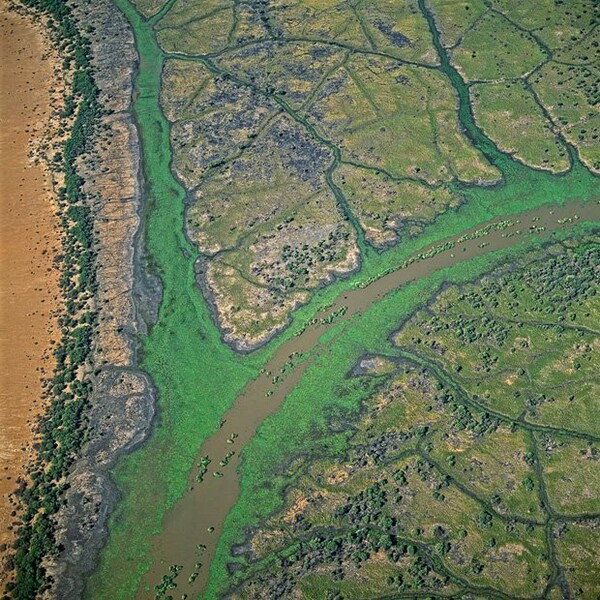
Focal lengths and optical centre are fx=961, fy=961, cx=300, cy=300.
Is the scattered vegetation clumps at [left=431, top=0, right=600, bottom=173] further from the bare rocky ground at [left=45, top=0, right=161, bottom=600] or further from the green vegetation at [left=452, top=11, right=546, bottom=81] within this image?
the bare rocky ground at [left=45, top=0, right=161, bottom=600]

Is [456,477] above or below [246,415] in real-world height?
below

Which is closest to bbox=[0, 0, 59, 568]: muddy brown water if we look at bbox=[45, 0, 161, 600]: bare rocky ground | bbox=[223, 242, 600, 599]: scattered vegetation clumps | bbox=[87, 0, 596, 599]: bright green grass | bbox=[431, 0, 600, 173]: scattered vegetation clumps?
bbox=[45, 0, 161, 600]: bare rocky ground

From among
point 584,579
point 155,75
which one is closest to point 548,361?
point 584,579

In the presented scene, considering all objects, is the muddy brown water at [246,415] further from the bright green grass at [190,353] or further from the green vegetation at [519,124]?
the green vegetation at [519,124]

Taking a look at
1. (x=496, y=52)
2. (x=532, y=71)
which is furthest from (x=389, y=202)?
(x=496, y=52)

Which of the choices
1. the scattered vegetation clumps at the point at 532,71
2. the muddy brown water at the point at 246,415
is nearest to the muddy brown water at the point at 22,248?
the muddy brown water at the point at 246,415

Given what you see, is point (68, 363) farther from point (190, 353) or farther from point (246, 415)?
point (246, 415)
